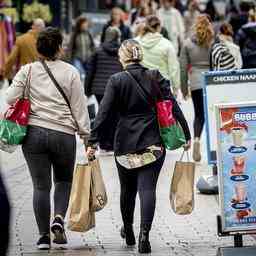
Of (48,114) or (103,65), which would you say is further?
(103,65)

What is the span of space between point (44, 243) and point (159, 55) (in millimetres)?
5686

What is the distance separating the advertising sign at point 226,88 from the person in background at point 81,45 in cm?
1216

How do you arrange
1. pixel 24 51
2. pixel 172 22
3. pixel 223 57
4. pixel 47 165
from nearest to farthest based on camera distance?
pixel 47 165
pixel 223 57
pixel 24 51
pixel 172 22

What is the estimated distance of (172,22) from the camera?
92.7 ft

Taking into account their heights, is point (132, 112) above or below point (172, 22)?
above

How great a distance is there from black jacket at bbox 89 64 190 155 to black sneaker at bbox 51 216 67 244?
75cm

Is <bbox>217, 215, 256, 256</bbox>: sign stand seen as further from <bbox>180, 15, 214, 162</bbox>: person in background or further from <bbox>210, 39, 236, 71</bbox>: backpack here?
<bbox>180, 15, 214, 162</bbox>: person in background

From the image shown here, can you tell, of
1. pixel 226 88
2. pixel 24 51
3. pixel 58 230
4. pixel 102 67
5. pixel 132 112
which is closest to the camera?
pixel 132 112

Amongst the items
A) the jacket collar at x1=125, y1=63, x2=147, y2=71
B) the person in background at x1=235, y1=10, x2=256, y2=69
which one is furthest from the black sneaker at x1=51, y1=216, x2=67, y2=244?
the person in background at x1=235, y1=10, x2=256, y2=69

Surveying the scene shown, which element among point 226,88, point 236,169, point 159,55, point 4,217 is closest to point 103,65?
point 159,55

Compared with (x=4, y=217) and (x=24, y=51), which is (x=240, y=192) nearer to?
(x=4, y=217)

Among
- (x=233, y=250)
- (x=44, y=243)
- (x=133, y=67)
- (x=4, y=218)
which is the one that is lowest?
(x=44, y=243)

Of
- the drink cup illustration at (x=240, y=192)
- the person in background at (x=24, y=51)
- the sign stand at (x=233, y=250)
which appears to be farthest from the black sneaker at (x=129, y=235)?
the person in background at (x=24, y=51)

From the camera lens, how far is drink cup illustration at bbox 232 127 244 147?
353 inches
